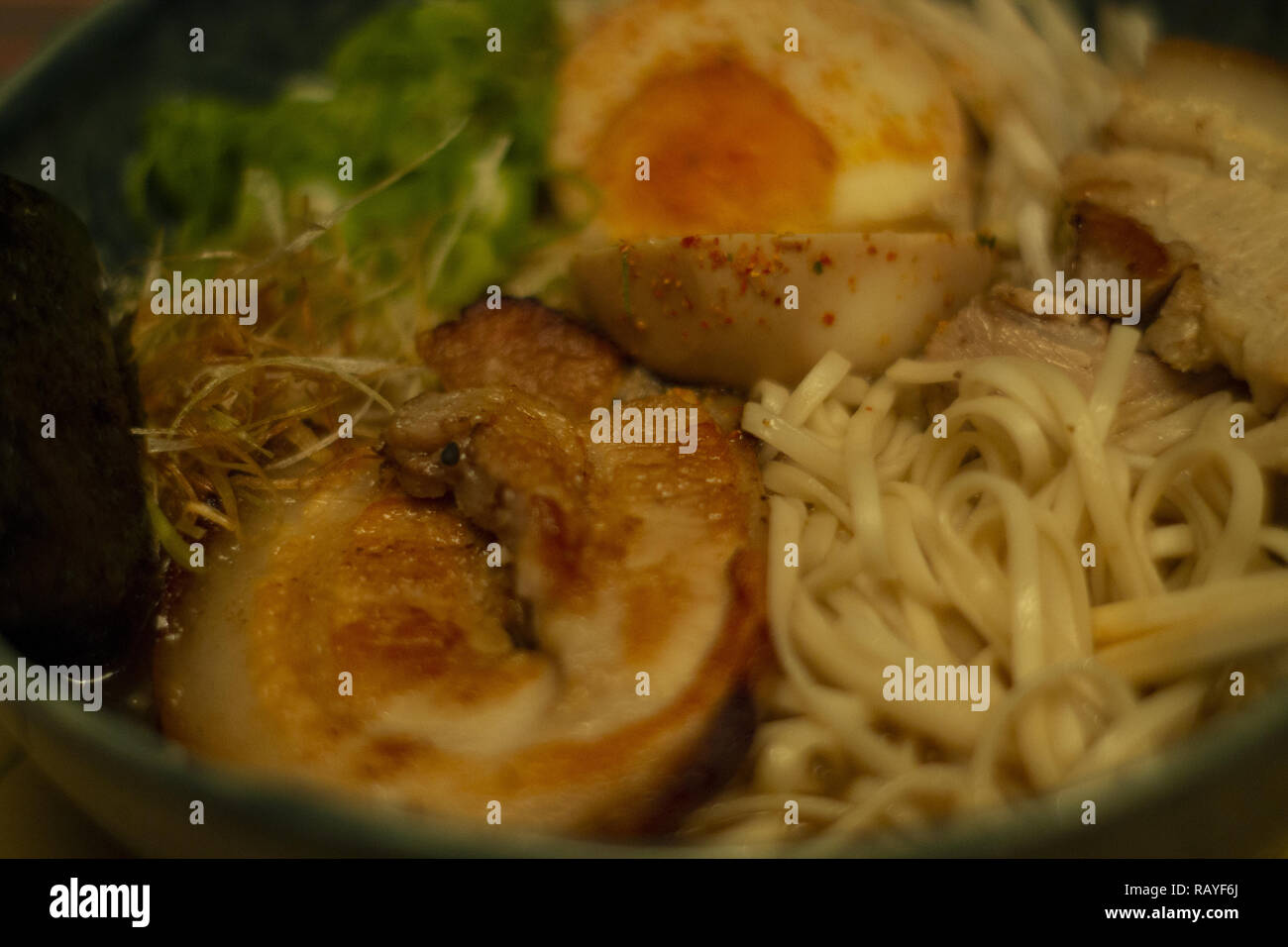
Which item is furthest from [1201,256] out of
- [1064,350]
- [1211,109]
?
[1211,109]

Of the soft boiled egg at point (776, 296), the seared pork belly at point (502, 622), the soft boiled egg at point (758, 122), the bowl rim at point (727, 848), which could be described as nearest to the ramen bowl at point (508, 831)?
the bowl rim at point (727, 848)

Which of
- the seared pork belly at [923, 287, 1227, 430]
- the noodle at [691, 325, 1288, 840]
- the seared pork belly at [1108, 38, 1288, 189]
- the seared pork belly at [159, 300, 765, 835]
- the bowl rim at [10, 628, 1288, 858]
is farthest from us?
the seared pork belly at [1108, 38, 1288, 189]

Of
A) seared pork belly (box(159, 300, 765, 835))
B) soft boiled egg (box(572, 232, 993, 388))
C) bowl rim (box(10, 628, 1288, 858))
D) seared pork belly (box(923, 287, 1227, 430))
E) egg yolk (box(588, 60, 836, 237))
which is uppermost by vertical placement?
egg yolk (box(588, 60, 836, 237))

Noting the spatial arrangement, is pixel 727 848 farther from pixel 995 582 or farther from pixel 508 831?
→ pixel 995 582

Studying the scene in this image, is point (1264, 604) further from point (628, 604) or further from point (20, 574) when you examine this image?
point (20, 574)

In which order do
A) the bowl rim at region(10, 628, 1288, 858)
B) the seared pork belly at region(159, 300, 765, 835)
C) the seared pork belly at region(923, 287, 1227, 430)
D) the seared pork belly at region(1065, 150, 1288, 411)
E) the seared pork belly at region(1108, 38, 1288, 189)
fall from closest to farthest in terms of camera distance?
1. the bowl rim at region(10, 628, 1288, 858)
2. the seared pork belly at region(159, 300, 765, 835)
3. the seared pork belly at region(1065, 150, 1288, 411)
4. the seared pork belly at region(923, 287, 1227, 430)
5. the seared pork belly at region(1108, 38, 1288, 189)

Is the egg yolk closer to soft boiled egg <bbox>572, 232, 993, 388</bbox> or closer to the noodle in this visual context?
soft boiled egg <bbox>572, 232, 993, 388</bbox>

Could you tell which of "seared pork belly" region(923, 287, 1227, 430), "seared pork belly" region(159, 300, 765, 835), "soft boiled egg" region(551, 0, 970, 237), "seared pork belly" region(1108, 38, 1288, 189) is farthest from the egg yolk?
"seared pork belly" region(1108, 38, 1288, 189)
